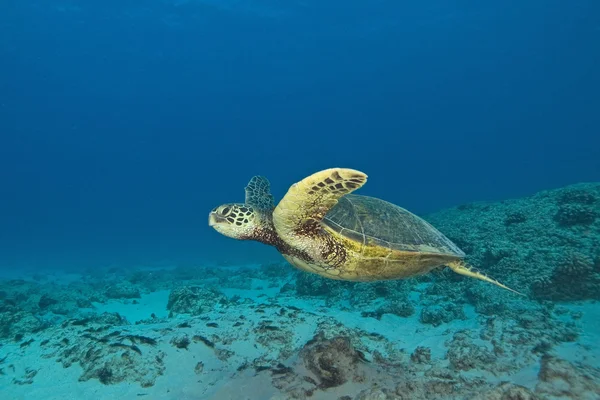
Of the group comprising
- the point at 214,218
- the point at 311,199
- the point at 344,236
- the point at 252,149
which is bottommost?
the point at 214,218

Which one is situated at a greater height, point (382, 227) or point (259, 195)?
point (259, 195)

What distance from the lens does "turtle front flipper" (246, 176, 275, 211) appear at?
16.1ft

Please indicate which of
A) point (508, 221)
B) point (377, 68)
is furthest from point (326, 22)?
point (508, 221)

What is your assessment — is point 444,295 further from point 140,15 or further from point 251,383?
point 140,15

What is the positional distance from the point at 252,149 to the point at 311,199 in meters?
155

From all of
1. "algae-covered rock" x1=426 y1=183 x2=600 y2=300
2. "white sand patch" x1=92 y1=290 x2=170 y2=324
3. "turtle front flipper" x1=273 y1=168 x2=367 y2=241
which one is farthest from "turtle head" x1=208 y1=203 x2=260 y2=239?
"white sand patch" x1=92 y1=290 x2=170 y2=324

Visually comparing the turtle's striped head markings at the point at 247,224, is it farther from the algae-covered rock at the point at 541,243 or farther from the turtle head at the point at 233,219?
the algae-covered rock at the point at 541,243

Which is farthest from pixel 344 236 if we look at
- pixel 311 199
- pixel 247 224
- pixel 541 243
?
pixel 541 243

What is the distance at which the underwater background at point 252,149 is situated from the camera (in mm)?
5129

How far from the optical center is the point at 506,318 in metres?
4.87

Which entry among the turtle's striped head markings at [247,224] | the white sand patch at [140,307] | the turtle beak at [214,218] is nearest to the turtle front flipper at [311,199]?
the turtle's striped head markings at [247,224]

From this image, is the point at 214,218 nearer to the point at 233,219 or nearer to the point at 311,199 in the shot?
the point at 233,219

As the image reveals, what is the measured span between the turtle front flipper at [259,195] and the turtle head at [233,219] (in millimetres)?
659

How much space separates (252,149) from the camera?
6048 inches
